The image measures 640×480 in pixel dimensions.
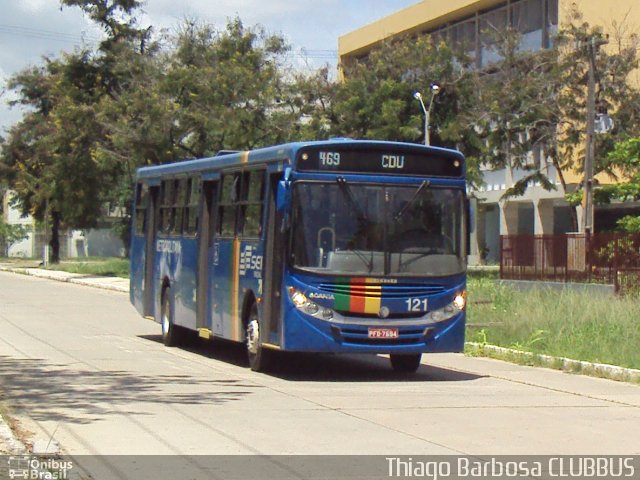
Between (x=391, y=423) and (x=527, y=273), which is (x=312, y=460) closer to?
(x=391, y=423)

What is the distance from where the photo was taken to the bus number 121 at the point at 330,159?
15.8 meters

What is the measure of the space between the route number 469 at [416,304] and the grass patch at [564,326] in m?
3.36

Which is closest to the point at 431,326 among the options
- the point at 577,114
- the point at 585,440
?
the point at 585,440

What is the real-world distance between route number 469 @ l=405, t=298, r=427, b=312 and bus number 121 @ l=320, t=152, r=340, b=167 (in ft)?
6.75

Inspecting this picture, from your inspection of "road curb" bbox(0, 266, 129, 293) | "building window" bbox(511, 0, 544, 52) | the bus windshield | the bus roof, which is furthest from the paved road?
"building window" bbox(511, 0, 544, 52)

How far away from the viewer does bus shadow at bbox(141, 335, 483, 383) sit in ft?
54.4

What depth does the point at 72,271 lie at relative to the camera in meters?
60.4

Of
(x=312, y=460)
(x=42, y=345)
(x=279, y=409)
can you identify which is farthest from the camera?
(x=42, y=345)

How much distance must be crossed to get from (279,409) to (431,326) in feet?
12.4

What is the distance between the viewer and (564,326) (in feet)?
68.1

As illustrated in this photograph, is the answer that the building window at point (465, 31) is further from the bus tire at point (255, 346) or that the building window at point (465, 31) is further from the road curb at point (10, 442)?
the road curb at point (10, 442)

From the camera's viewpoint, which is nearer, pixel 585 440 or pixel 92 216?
pixel 585 440

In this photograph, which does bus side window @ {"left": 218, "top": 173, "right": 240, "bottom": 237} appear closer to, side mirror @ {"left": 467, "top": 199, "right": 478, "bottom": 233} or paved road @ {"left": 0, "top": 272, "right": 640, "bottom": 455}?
paved road @ {"left": 0, "top": 272, "right": 640, "bottom": 455}

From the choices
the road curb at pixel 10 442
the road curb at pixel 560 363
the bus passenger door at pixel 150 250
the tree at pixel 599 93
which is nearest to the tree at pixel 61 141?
the tree at pixel 599 93
